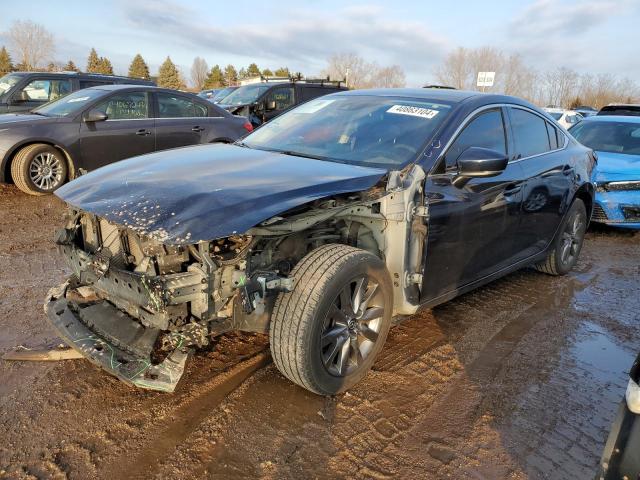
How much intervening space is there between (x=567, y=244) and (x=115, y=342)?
4.29 m

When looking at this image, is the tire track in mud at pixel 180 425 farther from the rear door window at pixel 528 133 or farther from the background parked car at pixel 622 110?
the background parked car at pixel 622 110

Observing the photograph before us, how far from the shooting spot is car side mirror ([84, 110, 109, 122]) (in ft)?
23.0

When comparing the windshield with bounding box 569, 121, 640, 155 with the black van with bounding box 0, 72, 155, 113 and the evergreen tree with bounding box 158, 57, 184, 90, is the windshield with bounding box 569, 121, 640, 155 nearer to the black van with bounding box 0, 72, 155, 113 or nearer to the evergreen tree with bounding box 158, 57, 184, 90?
the black van with bounding box 0, 72, 155, 113

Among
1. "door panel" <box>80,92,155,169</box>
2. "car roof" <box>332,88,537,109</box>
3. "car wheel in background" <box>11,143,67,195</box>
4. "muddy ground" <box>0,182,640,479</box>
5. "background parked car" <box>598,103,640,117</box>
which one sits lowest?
"muddy ground" <box>0,182,640,479</box>

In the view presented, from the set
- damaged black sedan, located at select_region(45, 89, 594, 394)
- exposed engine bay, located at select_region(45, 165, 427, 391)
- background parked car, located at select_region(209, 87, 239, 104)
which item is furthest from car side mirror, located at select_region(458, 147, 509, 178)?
background parked car, located at select_region(209, 87, 239, 104)

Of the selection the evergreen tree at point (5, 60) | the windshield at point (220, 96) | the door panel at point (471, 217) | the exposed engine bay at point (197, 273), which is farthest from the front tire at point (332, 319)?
the evergreen tree at point (5, 60)

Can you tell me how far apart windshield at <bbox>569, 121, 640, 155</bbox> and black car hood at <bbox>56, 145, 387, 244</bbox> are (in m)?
6.05

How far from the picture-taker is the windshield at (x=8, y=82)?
901 centimetres

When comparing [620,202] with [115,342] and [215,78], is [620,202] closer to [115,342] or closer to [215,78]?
[115,342]

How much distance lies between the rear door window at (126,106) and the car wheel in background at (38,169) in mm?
943

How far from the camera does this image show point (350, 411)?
8.74 ft

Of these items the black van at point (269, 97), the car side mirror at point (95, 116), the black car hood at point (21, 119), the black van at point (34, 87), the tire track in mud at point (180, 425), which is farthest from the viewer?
the black van at point (269, 97)

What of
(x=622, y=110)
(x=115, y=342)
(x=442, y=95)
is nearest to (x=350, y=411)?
(x=115, y=342)

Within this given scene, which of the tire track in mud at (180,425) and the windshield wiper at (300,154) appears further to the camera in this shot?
the windshield wiper at (300,154)
